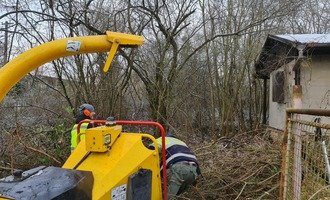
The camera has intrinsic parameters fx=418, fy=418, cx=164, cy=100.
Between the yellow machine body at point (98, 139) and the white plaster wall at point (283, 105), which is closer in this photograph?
the yellow machine body at point (98, 139)

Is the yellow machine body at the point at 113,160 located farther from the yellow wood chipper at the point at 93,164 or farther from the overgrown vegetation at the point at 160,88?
the overgrown vegetation at the point at 160,88

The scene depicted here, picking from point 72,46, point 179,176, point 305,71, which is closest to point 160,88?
point 305,71

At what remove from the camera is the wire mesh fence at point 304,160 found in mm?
3811

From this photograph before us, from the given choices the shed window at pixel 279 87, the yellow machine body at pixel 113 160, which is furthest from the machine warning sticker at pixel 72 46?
the shed window at pixel 279 87

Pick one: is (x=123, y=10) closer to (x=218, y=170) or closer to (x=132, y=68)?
(x=132, y=68)

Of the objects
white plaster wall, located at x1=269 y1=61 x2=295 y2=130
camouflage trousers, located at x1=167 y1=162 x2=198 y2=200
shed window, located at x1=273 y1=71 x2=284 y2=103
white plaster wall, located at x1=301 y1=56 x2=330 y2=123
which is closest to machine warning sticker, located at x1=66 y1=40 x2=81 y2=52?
camouflage trousers, located at x1=167 y1=162 x2=198 y2=200

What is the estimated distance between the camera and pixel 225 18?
17.5 metres

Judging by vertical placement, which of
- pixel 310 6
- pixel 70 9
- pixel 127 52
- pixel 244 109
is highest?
pixel 310 6

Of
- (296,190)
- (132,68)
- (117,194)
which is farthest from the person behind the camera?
(132,68)

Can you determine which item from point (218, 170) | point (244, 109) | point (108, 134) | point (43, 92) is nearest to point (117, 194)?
point (108, 134)

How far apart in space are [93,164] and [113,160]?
0.17 m

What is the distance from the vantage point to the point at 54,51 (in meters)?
2.80

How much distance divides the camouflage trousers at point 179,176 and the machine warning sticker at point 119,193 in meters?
1.26

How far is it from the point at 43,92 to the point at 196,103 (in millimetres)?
7573
